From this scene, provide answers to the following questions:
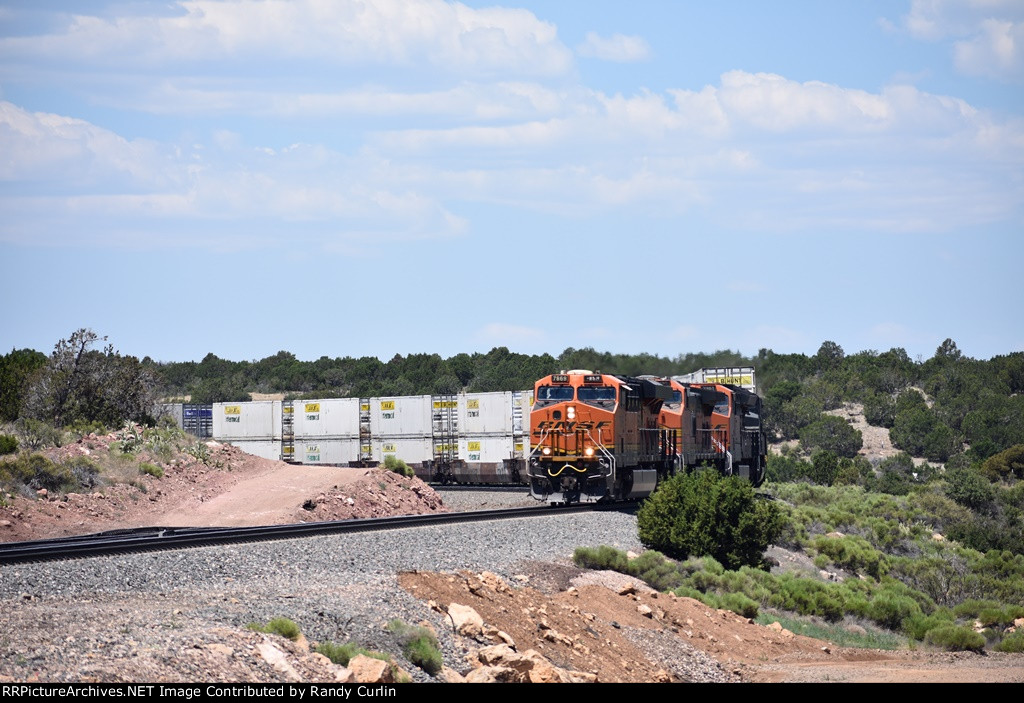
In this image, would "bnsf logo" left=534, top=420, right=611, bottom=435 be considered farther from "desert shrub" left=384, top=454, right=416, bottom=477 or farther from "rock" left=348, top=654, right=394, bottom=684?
"rock" left=348, top=654, right=394, bottom=684

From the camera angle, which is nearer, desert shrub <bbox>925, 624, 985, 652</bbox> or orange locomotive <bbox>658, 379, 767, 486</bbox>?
desert shrub <bbox>925, 624, 985, 652</bbox>

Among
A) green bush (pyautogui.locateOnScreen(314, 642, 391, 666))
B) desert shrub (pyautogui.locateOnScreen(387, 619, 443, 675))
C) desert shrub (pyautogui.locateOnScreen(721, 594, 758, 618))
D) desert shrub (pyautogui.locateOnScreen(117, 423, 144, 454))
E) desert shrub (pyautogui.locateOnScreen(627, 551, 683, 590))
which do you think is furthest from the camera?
desert shrub (pyautogui.locateOnScreen(117, 423, 144, 454))

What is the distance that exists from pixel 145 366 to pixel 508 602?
3243cm

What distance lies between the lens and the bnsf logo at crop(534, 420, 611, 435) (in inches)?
1179

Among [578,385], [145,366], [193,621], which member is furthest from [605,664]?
[145,366]

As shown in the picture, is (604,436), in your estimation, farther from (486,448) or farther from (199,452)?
(486,448)

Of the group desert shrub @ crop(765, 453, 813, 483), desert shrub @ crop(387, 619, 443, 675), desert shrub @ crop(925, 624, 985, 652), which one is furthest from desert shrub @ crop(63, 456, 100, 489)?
desert shrub @ crop(765, 453, 813, 483)

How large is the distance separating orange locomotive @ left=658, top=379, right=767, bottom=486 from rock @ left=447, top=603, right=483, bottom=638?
62.7 feet

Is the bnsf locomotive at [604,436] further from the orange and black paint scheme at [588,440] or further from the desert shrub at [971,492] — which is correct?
the desert shrub at [971,492]

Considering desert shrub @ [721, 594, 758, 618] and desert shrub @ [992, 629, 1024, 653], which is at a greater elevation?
desert shrub @ [721, 594, 758, 618]

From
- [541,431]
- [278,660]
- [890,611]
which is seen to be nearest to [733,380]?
[541,431]

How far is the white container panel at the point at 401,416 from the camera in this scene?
1858 inches

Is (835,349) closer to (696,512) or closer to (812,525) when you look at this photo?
(812,525)
